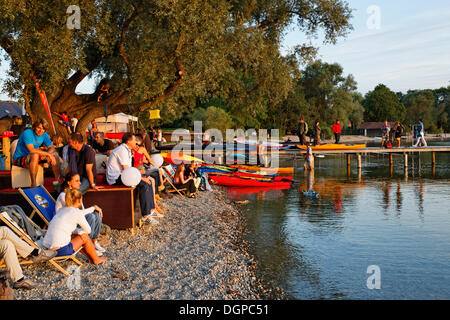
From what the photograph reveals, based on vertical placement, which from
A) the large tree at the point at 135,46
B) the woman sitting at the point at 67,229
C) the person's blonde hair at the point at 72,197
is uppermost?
the large tree at the point at 135,46

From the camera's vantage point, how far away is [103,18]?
728 inches

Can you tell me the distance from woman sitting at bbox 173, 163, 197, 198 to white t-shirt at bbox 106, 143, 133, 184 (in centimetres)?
611

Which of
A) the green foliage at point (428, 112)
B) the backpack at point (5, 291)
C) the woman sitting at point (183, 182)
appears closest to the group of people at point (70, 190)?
the backpack at point (5, 291)

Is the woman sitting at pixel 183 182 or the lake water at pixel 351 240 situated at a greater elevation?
the woman sitting at pixel 183 182

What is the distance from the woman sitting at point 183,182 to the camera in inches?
628

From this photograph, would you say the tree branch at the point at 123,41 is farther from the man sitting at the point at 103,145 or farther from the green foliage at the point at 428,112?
the green foliage at the point at 428,112

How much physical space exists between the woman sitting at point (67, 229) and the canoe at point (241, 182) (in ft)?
47.8

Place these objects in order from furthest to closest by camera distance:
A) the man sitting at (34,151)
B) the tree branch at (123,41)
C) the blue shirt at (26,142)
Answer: the tree branch at (123,41) < the blue shirt at (26,142) < the man sitting at (34,151)

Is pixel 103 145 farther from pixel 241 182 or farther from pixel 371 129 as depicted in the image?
pixel 371 129

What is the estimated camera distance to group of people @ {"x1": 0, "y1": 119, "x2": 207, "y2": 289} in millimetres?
6449

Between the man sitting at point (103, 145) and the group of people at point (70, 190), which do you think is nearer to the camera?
the group of people at point (70, 190)

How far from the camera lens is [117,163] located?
9570 millimetres
